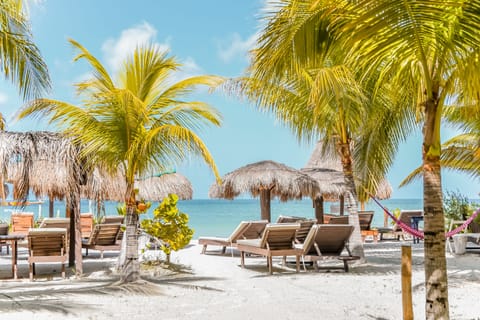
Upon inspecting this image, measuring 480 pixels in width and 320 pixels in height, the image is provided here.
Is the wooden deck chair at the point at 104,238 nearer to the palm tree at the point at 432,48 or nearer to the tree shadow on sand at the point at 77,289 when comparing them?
the tree shadow on sand at the point at 77,289

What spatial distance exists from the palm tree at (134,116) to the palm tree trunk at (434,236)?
10.6 feet

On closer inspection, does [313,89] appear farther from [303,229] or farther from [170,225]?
[303,229]

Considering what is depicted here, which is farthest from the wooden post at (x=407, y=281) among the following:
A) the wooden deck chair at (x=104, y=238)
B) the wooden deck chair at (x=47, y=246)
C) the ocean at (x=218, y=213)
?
the ocean at (x=218, y=213)

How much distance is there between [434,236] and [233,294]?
3271 mm

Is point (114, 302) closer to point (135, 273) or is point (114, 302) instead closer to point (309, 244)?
point (135, 273)

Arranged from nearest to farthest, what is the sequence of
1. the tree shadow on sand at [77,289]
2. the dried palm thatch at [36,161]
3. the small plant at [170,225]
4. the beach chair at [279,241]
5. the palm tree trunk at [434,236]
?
1. the palm tree trunk at [434,236]
2. the tree shadow on sand at [77,289]
3. the dried palm thatch at [36,161]
4. the beach chair at [279,241]
5. the small plant at [170,225]

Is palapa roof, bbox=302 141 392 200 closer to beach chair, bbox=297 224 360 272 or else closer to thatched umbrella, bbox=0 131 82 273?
beach chair, bbox=297 224 360 272

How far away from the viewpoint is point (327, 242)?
8883mm

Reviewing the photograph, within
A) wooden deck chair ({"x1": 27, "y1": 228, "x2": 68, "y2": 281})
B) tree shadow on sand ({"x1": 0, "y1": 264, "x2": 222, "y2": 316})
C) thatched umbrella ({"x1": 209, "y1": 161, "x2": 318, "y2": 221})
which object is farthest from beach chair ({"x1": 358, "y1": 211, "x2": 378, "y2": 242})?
wooden deck chair ({"x1": 27, "y1": 228, "x2": 68, "y2": 281})

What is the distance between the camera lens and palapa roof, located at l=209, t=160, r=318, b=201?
1345 cm

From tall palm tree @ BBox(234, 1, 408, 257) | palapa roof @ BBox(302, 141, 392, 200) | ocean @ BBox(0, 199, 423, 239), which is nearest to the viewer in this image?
tall palm tree @ BBox(234, 1, 408, 257)

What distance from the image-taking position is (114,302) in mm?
6039

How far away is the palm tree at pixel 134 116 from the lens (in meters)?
7.02

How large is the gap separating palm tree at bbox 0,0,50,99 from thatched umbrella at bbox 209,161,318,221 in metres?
6.99
